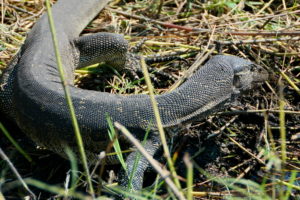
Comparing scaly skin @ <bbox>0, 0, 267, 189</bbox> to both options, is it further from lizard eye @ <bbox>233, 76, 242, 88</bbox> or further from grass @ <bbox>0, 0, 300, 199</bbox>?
grass @ <bbox>0, 0, 300, 199</bbox>

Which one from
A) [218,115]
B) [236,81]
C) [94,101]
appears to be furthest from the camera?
[218,115]

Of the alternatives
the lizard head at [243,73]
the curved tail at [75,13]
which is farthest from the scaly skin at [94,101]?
the curved tail at [75,13]

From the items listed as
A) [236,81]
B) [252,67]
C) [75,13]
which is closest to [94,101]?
[236,81]

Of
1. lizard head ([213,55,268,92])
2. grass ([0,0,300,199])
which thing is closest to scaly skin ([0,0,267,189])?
lizard head ([213,55,268,92])

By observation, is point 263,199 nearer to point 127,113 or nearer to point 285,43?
point 127,113

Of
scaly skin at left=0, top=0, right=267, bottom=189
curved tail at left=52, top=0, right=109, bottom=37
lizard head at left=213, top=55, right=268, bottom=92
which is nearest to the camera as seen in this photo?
scaly skin at left=0, top=0, right=267, bottom=189

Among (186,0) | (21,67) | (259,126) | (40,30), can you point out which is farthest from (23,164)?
(186,0)

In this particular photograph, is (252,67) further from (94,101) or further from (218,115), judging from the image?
(94,101)
